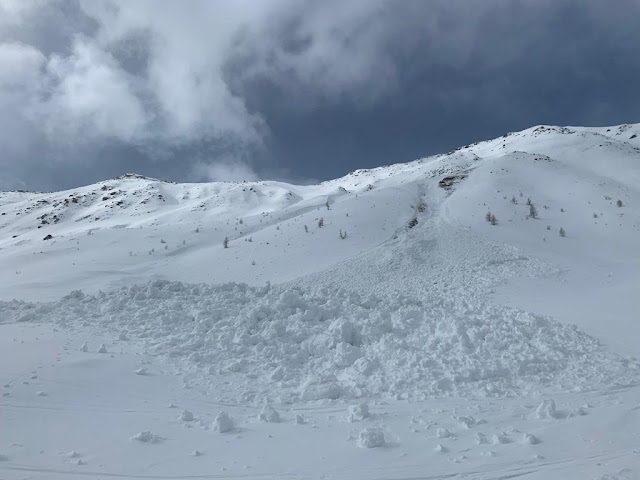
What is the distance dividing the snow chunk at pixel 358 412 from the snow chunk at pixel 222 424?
1.59 meters

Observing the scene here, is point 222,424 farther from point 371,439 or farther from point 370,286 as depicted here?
point 370,286

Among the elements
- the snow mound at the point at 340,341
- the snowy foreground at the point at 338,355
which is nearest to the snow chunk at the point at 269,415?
the snowy foreground at the point at 338,355

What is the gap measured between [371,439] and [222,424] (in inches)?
75.2

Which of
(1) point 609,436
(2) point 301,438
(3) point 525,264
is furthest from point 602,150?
(2) point 301,438

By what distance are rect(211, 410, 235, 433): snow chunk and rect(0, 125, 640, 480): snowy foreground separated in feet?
0.15

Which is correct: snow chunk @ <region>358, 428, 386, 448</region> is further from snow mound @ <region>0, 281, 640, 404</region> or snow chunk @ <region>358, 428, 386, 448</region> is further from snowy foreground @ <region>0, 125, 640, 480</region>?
snow mound @ <region>0, 281, 640, 404</region>

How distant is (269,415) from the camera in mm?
5590

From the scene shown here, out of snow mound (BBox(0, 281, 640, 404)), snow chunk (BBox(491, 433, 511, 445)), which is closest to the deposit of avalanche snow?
snow mound (BBox(0, 281, 640, 404))

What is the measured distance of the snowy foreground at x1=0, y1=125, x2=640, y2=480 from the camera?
15.1 ft

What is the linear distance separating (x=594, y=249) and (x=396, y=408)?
12976 mm

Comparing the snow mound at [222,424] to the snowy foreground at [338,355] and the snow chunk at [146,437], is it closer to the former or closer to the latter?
the snowy foreground at [338,355]

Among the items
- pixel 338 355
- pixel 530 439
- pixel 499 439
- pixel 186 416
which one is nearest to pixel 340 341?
pixel 338 355

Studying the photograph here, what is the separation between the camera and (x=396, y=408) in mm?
5840

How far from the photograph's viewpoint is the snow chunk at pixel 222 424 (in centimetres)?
519
